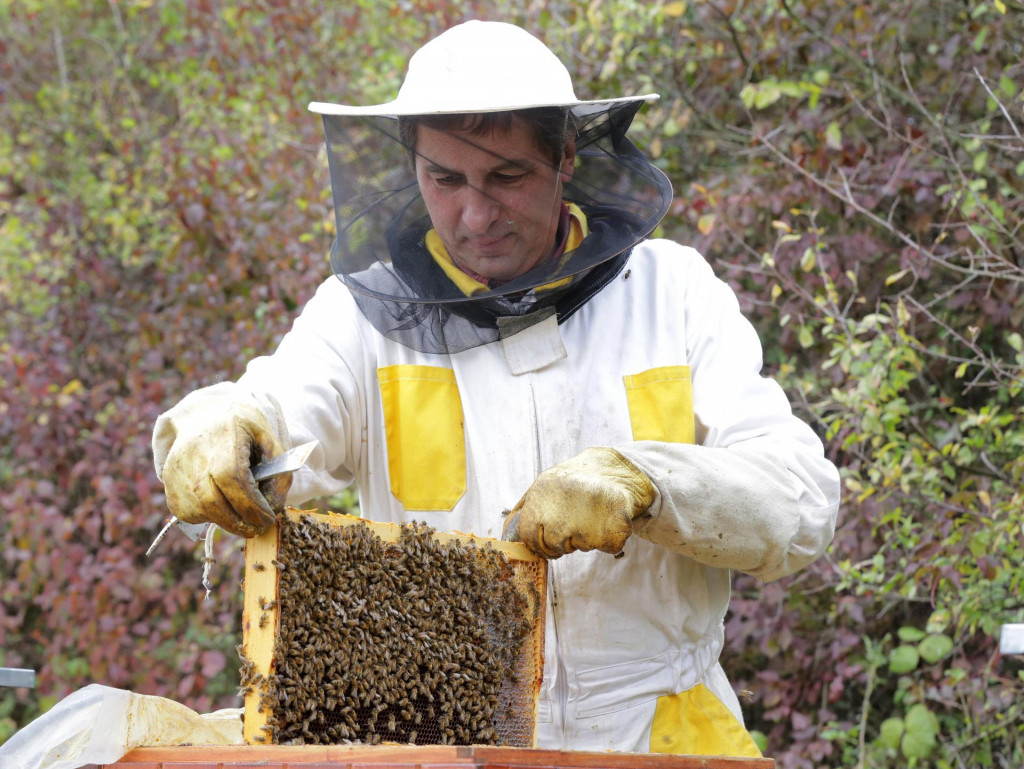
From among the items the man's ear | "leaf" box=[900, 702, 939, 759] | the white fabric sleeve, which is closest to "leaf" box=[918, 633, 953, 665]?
"leaf" box=[900, 702, 939, 759]

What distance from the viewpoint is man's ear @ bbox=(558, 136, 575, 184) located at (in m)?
2.74

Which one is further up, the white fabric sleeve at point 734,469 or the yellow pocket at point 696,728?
the white fabric sleeve at point 734,469

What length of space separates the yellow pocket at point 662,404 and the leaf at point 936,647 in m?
2.63

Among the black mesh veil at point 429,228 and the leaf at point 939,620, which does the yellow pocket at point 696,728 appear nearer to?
the black mesh veil at point 429,228

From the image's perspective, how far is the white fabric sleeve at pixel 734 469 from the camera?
7.43ft

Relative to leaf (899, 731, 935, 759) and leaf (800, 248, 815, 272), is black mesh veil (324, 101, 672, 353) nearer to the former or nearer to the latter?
leaf (800, 248, 815, 272)

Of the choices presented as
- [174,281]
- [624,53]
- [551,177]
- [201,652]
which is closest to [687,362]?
[551,177]

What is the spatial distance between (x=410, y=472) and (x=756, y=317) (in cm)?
350

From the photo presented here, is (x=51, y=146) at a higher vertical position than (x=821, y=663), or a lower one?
higher

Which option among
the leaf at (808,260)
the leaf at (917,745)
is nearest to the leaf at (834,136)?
the leaf at (808,260)

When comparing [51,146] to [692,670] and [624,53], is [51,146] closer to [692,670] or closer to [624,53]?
[624,53]

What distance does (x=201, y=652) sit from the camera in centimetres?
616

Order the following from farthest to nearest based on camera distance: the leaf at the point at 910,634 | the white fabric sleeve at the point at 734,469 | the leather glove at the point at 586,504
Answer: the leaf at the point at 910,634, the white fabric sleeve at the point at 734,469, the leather glove at the point at 586,504

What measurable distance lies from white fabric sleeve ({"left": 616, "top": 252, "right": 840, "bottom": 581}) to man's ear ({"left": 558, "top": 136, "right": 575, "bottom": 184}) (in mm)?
391
